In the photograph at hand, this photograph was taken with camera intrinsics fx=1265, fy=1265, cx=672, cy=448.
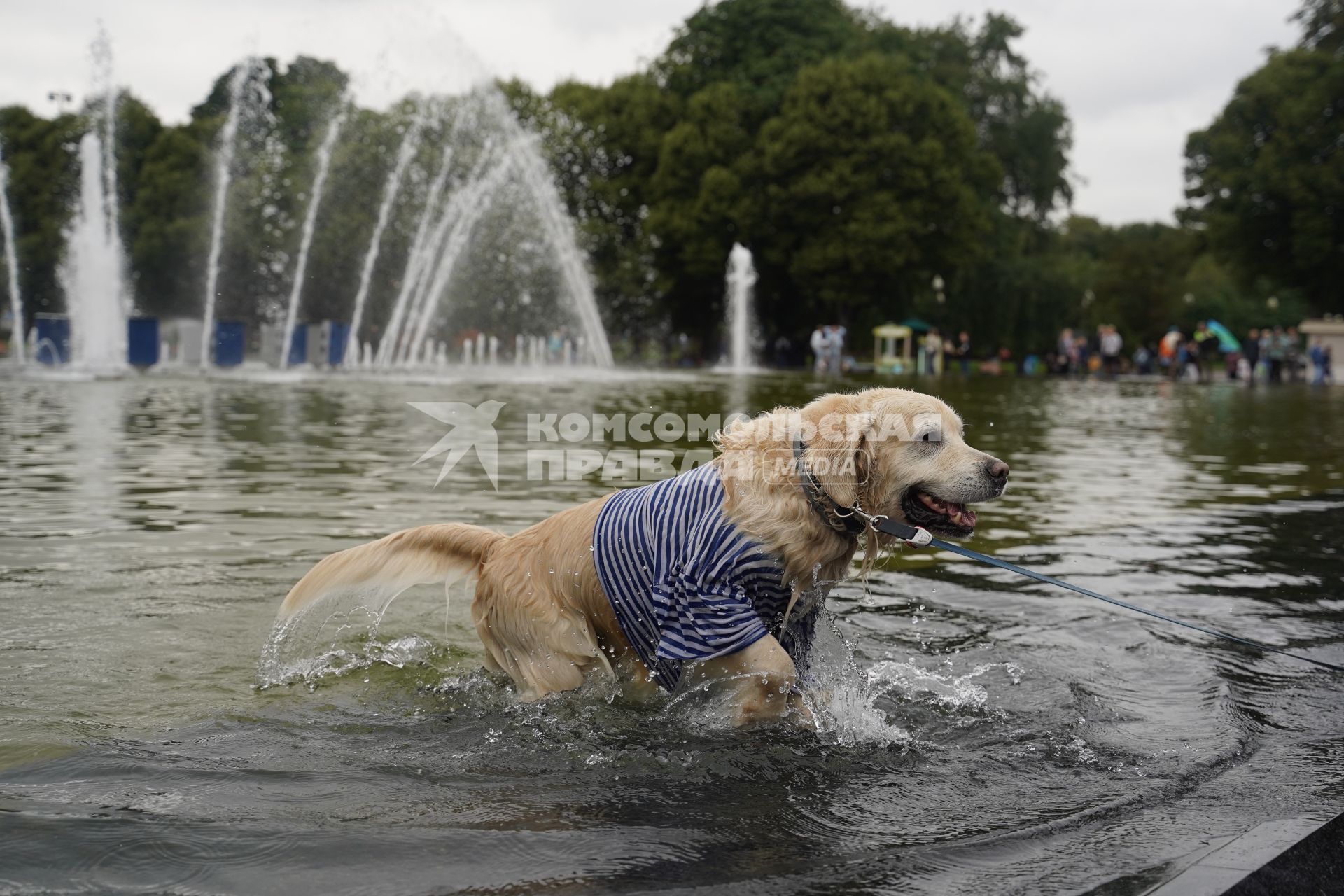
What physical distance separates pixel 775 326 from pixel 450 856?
5243 cm

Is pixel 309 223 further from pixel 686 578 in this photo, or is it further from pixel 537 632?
pixel 686 578

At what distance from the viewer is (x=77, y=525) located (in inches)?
325

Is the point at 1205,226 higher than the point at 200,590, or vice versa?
the point at 1205,226

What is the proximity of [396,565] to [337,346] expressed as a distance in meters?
36.7

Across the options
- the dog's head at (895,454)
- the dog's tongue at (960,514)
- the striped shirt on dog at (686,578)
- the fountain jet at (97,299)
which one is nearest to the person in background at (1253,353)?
the fountain jet at (97,299)

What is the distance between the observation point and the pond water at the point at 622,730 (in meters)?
3.38

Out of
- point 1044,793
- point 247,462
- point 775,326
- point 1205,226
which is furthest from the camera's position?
point 1205,226

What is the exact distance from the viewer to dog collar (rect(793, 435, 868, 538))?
14.4 feet

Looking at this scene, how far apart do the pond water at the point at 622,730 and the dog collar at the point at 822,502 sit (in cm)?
79

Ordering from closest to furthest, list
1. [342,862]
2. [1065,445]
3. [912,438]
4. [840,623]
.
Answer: [342,862] → [912,438] → [840,623] → [1065,445]

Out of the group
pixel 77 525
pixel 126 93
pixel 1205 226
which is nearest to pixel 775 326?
pixel 1205 226

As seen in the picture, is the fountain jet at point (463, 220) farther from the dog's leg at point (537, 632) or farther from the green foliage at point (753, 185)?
the dog's leg at point (537, 632)

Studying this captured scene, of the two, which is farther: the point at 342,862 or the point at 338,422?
the point at 338,422

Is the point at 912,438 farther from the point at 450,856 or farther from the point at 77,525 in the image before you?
the point at 77,525
